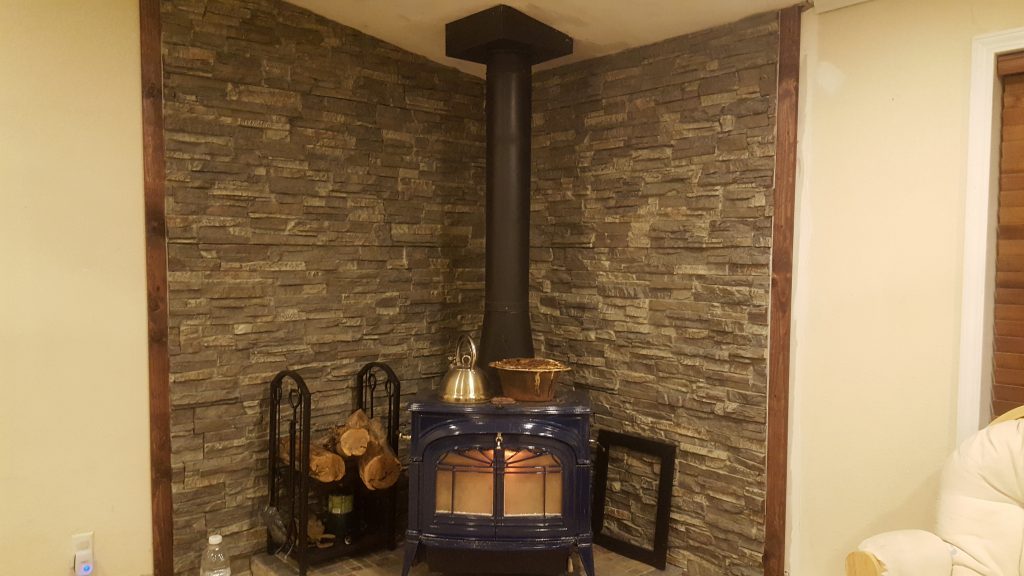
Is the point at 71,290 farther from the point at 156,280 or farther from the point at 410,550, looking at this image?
the point at 410,550

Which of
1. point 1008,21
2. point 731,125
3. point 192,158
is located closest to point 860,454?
point 731,125

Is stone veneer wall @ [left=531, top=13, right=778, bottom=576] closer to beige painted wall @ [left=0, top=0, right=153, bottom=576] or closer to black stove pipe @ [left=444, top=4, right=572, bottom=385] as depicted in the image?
black stove pipe @ [left=444, top=4, right=572, bottom=385]

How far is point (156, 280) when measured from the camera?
2.74m

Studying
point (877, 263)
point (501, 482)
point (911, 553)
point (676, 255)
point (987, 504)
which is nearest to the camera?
point (911, 553)

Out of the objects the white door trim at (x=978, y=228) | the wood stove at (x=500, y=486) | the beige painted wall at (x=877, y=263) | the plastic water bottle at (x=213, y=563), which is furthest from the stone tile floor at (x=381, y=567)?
the white door trim at (x=978, y=228)

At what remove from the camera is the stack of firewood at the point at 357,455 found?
9.32ft

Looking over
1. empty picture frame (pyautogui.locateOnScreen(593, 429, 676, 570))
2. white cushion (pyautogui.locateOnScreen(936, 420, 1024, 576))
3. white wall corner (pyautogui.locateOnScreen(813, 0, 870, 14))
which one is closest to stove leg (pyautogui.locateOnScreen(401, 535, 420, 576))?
empty picture frame (pyautogui.locateOnScreen(593, 429, 676, 570))

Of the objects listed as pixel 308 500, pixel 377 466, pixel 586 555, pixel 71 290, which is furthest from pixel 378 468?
pixel 71 290

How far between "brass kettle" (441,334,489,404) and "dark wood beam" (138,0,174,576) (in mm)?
1111

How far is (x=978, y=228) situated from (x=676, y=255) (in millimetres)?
1069

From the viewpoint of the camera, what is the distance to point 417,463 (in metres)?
2.60

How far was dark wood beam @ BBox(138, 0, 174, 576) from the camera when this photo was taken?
2701 millimetres

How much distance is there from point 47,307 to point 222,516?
106cm

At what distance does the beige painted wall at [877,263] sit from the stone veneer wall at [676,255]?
0.16 metres
